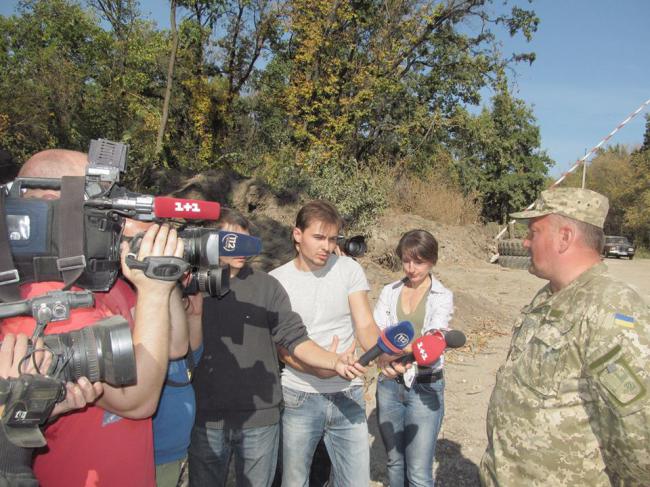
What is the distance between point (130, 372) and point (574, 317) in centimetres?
173

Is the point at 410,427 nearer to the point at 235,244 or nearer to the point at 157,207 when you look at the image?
the point at 235,244

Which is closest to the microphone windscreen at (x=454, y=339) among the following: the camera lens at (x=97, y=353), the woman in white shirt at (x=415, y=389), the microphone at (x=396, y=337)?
the microphone at (x=396, y=337)

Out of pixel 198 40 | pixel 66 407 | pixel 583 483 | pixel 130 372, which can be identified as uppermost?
pixel 198 40

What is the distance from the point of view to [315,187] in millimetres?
12141

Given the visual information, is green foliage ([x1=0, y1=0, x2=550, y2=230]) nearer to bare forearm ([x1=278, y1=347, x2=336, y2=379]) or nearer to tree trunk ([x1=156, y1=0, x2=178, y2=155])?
tree trunk ([x1=156, y1=0, x2=178, y2=155])

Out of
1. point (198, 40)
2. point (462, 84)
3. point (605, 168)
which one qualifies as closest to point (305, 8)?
point (198, 40)

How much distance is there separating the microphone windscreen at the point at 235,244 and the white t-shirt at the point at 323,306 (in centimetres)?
118

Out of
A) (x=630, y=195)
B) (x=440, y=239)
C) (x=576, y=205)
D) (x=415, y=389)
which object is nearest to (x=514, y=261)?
(x=440, y=239)

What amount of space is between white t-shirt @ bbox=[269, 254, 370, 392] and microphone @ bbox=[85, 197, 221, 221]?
55.7 inches

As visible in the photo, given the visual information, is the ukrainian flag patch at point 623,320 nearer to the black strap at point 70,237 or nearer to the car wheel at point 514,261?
the black strap at point 70,237

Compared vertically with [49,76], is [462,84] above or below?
above

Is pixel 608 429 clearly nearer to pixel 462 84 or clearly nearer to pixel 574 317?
pixel 574 317

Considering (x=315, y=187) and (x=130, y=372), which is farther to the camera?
(x=315, y=187)

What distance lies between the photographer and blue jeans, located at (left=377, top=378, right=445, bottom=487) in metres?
3.08
